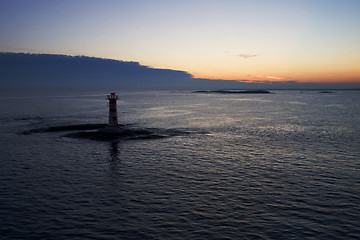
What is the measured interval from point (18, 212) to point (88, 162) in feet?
25.2

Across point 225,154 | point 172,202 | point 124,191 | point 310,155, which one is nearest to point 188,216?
point 172,202

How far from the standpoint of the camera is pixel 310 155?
19.9 meters

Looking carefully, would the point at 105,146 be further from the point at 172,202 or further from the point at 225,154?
the point at 172,202

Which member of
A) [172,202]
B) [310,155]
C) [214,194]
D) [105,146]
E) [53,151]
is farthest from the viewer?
[105,146]

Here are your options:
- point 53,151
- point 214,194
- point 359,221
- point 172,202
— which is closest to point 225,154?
point 214,194

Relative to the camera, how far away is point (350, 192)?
12.6 meters

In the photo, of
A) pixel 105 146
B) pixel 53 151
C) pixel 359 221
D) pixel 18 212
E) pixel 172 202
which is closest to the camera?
pixel 359 221

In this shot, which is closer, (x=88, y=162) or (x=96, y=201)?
(x=96, y=201)

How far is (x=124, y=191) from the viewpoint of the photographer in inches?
508

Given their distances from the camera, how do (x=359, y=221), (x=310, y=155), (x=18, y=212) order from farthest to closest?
1. (x=310, y=155)
2. (x=18, y=212)
3. (x=359, y=221)

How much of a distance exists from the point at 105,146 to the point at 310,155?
17275 millimetres

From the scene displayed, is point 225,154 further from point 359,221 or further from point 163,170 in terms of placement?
point 359,221

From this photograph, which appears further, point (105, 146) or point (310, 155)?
point (105, 146)

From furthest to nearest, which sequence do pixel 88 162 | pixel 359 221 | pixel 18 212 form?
pixel 88 162 → pixel 18 212 → pixel 359 221
